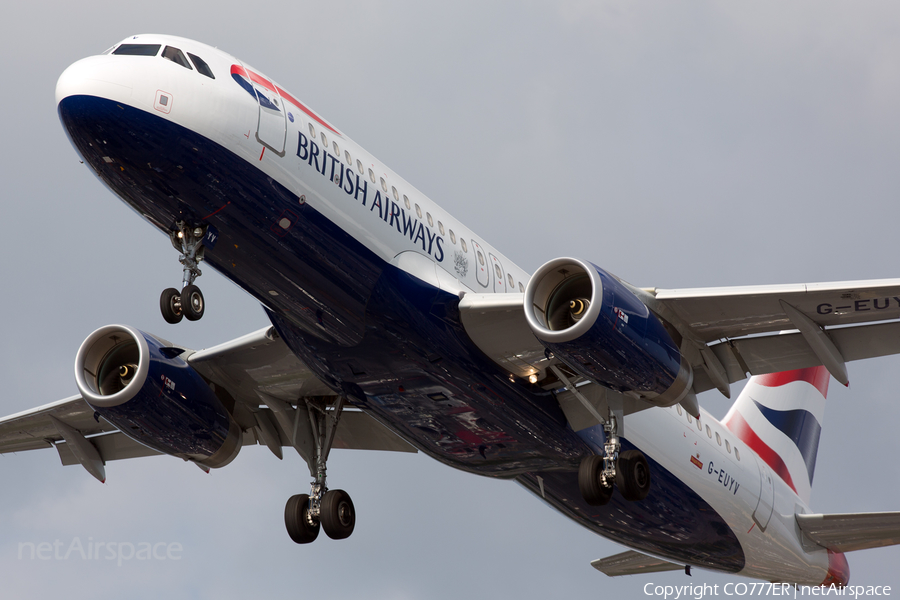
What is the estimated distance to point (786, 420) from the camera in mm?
28062

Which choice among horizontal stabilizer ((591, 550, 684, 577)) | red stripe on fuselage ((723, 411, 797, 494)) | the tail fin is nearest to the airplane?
horizontal stabilizer ((591, 550, 684, 577))

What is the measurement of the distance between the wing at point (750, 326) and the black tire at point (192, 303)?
13.6 feet

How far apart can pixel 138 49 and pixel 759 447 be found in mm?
18063

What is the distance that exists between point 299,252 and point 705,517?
10969 mm

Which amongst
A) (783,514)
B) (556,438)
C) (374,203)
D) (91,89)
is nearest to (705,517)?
(783,514)

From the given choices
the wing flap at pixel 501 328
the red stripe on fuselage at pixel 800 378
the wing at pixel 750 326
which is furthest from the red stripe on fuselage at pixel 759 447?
the wing flap at pixel 501 328

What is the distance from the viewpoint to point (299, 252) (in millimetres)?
16141

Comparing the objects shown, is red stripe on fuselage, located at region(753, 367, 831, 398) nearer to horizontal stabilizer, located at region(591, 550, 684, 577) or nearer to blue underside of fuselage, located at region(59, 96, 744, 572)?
horizontal stabilizer, located at region(591, 550, 684, 577)

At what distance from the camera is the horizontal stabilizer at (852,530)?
23.1m

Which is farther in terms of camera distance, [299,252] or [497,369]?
[497,369]

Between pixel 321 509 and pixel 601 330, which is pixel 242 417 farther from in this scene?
pixel 601 330

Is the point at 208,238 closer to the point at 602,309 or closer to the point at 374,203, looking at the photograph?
the point at 374,203

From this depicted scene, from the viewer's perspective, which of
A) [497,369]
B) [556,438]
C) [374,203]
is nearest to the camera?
[374,203]

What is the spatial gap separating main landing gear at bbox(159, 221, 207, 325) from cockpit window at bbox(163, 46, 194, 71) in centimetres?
225
